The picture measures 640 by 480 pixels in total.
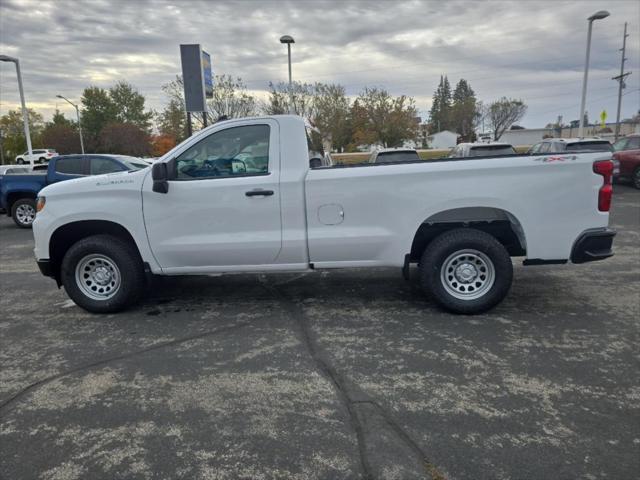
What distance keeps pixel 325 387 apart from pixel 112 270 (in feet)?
9.91

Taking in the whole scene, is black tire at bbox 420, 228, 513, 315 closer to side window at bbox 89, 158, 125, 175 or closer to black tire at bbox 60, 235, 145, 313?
black tire at bbox 60, 235, 145, 313

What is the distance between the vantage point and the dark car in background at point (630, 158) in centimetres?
1628

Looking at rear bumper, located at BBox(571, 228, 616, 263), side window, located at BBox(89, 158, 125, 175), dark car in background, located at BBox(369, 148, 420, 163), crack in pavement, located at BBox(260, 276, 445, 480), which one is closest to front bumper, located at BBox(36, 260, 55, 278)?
crack in pavement, located at BBox(260, 276, 445, 480)

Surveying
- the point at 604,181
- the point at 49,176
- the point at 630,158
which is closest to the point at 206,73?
the point at 49,176

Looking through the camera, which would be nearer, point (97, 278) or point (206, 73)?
point (97, 278)

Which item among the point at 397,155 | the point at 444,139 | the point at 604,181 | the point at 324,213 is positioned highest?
the point at 444,139

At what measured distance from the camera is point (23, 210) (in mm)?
12555

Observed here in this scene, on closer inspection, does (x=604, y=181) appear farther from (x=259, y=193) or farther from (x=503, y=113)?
(x=503, y=113)

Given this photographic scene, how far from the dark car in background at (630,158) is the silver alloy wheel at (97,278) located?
16766 mm

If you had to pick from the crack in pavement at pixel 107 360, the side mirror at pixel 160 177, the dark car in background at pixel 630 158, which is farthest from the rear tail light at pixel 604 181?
the dark car in background at pixel 630 158

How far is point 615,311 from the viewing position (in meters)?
4.99

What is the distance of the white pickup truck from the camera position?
4574 mm

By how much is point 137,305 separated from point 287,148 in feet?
8.53

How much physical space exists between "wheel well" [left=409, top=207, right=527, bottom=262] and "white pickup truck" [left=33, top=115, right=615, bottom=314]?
0.01 metres
